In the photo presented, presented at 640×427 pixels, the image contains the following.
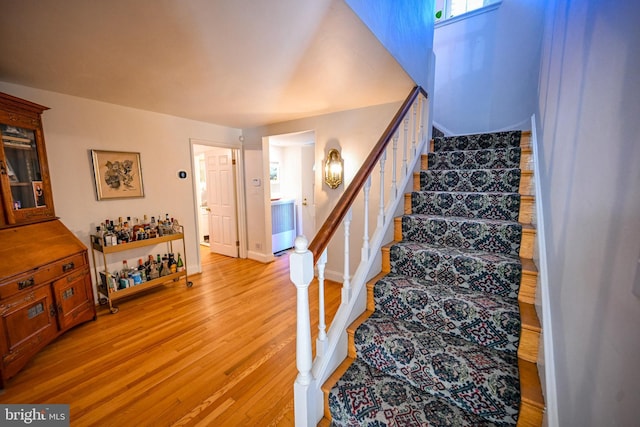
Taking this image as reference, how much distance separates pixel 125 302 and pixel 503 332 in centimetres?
356

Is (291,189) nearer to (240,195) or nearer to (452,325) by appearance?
(240,195)

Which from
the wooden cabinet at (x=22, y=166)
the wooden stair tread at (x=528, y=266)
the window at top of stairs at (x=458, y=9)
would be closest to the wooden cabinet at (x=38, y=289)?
the wooden cabinet at (x=22, y=166)

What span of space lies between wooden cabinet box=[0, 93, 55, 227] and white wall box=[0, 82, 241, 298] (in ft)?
0.95

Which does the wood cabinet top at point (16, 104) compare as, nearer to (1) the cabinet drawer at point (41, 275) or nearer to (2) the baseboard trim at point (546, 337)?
(1) the cabinet drawer at point (41, 275)

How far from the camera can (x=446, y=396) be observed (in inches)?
42.4

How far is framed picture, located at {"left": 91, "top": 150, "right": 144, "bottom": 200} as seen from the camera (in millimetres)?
2711

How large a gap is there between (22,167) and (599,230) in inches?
139

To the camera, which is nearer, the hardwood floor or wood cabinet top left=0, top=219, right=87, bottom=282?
the hardwood floor

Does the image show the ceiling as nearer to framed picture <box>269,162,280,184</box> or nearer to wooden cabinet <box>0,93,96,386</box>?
wooden cabinet <box>0,93,96,386</box>

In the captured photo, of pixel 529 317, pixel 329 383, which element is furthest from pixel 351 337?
pixel 529 317

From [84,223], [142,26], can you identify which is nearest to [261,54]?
[142,26]

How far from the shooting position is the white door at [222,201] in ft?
14.2

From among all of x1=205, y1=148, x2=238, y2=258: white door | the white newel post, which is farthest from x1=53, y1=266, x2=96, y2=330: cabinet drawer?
the white newel post

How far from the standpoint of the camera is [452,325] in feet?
4.17
